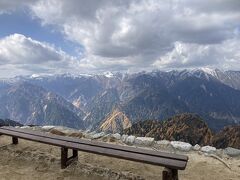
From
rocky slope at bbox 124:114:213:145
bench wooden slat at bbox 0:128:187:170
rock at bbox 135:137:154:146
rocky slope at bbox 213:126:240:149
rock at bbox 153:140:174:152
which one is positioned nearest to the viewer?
bench wooden slat at bbox 0:128:187:170

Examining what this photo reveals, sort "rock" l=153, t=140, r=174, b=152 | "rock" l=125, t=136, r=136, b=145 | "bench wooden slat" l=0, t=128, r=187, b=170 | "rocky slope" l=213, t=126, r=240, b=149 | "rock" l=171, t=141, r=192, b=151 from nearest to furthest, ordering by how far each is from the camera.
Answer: "bench wooden slat" l=0, t=128, r=187, b=170 → "rock" l=171, t=141, r=192, b=151 → "rock" l=153, t=140, r=174, b=152 → "rock" l=125, t=136, r=136, b=145 → "rocky slope" l=213, t=126, r=240, b=149

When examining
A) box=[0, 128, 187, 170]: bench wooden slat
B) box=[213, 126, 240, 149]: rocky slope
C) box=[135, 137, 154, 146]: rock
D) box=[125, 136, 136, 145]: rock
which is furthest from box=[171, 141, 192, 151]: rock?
box=[213, 126, 240, 149]: rocky slope

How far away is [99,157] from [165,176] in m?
3.51

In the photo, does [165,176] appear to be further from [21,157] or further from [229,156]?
[21,157]

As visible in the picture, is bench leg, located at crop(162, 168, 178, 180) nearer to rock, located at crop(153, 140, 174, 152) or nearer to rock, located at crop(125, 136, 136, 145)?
rock, located at crop(153, 140, 174, 152)

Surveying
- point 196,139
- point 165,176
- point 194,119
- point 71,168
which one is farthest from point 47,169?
point 194,119

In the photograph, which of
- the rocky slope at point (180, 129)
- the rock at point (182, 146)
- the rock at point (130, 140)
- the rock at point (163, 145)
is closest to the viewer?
the rock at point (182, 146)

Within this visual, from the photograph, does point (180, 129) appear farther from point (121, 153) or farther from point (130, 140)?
point (121, 153)

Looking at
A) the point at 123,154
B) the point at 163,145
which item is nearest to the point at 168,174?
the point at 123,154

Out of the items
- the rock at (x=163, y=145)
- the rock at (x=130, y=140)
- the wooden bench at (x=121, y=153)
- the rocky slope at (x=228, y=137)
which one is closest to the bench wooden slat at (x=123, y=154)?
the wooden bench at (x=121, y=153)

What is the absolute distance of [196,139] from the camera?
108 metres

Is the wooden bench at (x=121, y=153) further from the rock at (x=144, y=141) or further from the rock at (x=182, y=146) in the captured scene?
the rock at (x=182, y=146)

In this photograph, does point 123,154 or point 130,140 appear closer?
point 123,154

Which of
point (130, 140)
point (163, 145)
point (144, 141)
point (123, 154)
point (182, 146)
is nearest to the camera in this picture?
point (123, 154)
